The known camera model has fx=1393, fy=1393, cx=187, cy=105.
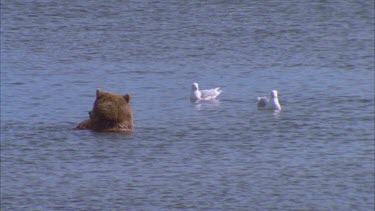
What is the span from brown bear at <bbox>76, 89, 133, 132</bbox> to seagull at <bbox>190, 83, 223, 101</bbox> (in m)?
1.99

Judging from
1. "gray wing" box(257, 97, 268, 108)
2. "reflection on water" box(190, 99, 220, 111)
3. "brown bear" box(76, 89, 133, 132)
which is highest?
"brown bear" box(76, 89, 133, 132)

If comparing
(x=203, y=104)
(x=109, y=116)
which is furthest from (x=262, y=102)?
(x=109, y=116)

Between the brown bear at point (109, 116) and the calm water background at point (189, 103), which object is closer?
the calm water background at point (189, 103)

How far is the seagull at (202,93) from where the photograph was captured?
49.7 ft

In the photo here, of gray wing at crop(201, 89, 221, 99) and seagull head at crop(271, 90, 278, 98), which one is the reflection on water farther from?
seagull head at crop(271, 90, 278, 98)

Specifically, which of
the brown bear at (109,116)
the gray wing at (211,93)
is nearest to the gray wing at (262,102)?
the gray wing at (211,93)

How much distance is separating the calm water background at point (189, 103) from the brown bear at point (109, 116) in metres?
0.14

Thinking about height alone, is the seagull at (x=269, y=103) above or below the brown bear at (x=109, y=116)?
below

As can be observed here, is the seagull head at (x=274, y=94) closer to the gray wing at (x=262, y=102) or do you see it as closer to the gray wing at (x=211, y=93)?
the gray wing at (x=262, y=102)

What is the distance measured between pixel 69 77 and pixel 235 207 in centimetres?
665

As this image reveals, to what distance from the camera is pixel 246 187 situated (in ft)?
34.8

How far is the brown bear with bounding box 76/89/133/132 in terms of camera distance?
1311 centimetres

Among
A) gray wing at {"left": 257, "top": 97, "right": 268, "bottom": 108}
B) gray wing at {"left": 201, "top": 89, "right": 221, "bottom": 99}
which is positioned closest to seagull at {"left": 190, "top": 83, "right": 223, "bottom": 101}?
gray wing at {"left": 201, "top": 89, "right": 221, "bottom": 99}

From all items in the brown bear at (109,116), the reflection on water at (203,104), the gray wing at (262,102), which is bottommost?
the reflection on water at (203,104)
